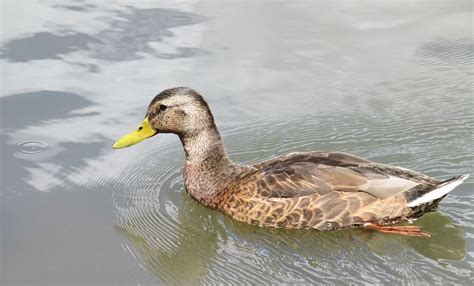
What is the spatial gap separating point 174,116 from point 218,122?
987mm

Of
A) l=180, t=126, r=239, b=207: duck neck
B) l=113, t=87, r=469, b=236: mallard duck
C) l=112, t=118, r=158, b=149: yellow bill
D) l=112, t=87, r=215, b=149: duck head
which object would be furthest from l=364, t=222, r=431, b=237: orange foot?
l=112, t=118, r=158, b=149: yellow bill

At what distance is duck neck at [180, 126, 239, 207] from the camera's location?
7.03 meters

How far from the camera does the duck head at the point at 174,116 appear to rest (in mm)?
7031

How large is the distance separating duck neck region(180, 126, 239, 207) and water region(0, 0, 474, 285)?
0.59 ft

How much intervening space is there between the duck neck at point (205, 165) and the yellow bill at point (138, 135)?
11.3 inches

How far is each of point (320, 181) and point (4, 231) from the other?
7.63 ft

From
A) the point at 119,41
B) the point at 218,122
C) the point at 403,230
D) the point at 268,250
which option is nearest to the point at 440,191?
the point at 403,230

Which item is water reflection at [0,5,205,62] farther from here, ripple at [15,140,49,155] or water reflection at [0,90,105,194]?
ripple at [15,140,49,155]

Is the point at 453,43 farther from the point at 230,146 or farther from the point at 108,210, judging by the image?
the point at 108,210

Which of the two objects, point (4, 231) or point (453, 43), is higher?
point (453, 43)

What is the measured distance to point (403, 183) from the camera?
6523mm

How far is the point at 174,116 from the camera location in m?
7.09

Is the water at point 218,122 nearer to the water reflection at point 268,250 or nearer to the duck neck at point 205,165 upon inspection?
the water reflection at point 268,250

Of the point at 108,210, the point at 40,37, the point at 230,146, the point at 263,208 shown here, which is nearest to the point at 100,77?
the point at 40,37
